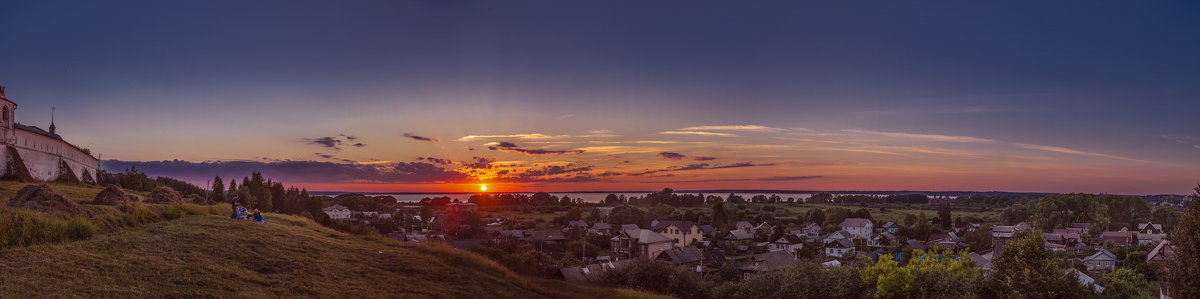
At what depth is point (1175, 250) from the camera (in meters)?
16.2

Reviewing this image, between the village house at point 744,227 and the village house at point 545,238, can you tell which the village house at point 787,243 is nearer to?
the village house at point 744,227

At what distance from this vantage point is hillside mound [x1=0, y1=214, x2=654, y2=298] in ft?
31.7

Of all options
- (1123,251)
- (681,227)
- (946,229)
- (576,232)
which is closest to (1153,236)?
(946,229)

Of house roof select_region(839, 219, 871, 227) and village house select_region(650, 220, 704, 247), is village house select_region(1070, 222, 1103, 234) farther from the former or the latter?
village house select_region(650, 220, 704, 247)

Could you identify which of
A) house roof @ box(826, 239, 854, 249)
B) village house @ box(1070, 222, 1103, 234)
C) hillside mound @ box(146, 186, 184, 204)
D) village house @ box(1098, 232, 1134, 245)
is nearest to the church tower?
hillside mound @ box(146, 186, 184, 204)

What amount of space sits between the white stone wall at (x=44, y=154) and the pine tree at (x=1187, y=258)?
4546 centimetres

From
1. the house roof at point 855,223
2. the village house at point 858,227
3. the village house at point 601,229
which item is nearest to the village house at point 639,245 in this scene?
the village house at point 601,229

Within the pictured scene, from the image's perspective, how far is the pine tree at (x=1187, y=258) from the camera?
1522 centimetres

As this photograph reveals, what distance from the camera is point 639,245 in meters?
53.6

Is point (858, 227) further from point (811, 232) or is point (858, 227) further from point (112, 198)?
point (112, 198)

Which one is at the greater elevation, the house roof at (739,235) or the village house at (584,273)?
the village house at (584,273)

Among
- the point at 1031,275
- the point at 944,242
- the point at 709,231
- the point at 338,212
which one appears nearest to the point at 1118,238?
the point at 944,242

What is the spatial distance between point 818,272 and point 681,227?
45080 mm

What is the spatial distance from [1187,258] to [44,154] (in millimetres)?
48240
